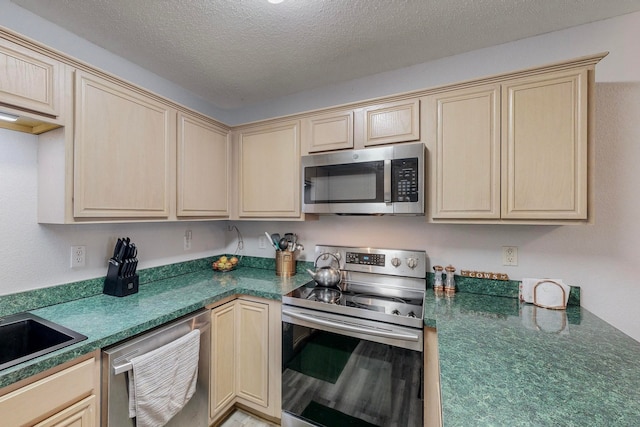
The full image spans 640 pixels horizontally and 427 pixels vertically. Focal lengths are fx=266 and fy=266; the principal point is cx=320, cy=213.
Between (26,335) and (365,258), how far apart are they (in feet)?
6.19

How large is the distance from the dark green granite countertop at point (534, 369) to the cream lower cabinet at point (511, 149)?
0.52m

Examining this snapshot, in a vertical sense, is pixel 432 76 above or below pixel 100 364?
above

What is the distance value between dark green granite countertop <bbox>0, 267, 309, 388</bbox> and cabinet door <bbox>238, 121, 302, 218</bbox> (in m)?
0.53

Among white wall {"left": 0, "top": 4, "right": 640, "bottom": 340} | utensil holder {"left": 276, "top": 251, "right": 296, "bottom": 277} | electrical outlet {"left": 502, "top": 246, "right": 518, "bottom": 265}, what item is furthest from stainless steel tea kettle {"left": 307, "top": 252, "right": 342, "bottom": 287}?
electrical outlet {"left": 502, "top": 246, "right": 518, "bottom": 265}

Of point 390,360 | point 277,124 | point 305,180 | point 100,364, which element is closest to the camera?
point 100,364

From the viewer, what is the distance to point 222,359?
1.72m

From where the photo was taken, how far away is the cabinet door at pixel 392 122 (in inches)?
64.0

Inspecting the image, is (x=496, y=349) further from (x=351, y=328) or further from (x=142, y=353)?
(x=142, y=353)

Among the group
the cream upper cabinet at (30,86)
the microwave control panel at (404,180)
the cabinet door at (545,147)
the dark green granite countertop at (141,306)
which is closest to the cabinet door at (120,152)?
the cream upper cabinet at (30,86)

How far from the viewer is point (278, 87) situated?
88.0 inches

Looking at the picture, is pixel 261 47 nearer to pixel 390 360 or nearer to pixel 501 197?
pixel 501 197

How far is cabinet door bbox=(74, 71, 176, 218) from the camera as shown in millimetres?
1327

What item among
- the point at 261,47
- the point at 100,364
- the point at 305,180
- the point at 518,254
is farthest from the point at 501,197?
the point at 100,364

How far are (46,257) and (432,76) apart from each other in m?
2.63
